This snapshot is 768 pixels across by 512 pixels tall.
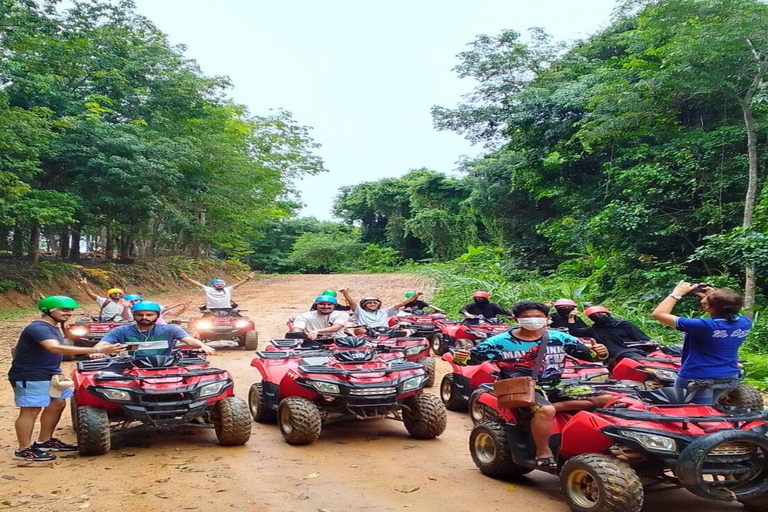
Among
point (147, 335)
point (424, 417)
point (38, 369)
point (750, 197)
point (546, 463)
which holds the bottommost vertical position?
point (424, 417)

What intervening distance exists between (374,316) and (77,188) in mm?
16143

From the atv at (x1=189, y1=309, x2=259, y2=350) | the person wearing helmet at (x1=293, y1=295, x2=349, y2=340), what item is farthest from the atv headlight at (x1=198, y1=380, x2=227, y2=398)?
the atv at (x1=189, y1=309, x2=259, y2=350)

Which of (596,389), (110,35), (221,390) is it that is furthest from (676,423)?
(110,35)

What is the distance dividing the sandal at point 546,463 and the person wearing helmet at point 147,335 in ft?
11.9

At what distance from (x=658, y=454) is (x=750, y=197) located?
11.6m

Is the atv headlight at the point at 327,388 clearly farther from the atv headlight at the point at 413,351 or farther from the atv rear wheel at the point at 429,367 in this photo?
the atv rear wheel at the point at 429,367

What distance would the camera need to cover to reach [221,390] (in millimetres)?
6543

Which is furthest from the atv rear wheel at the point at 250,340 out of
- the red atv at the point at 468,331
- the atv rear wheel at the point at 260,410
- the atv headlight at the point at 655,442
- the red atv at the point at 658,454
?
the atv headlight at the point at 655,442

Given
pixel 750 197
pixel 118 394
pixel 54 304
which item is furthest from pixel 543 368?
pixel 750 197

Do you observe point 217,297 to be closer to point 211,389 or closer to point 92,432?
point 211,389

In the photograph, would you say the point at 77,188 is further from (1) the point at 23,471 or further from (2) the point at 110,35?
(1) the point at 23,471

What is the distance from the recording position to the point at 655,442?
421 centimetres

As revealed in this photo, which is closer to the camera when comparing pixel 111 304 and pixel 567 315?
pixel 567 315

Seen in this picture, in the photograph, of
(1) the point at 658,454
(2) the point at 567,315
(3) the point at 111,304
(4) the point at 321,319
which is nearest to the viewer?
(1) the point at 658,454
